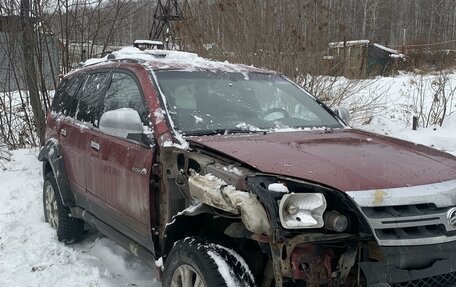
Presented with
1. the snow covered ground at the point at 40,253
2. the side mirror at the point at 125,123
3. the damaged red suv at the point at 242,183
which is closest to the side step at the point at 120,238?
the damaged red suv at the point at 242,183

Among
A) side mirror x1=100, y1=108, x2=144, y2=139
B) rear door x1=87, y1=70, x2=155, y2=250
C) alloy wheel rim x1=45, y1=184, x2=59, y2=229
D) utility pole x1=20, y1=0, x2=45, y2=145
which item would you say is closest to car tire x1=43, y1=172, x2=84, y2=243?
alloy wheel rim x1=45, y1=184, x2=59, y2=229

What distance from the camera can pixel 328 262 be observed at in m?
2.51

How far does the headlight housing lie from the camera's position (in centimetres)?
242

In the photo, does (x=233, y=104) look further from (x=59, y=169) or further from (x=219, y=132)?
(x=59, y=169)

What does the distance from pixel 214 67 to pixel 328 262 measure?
233cm

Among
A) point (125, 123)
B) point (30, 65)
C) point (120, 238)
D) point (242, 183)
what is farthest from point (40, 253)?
point (30, 65)

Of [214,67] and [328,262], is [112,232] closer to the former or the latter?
[214,67]

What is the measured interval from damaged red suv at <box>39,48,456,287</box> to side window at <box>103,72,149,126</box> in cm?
2

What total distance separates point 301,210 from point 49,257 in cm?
322

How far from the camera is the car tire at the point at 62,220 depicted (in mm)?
5180

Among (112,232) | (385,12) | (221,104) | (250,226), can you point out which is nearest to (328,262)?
(250,226)

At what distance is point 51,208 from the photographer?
5.52m

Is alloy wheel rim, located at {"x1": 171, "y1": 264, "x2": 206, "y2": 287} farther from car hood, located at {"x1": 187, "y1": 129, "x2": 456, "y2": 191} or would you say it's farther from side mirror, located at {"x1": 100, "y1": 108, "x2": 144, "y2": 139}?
side mirror, located at {"x1": 100, "y1": 108, "x2": 144, "y2": 139}

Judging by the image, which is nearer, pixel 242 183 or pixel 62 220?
pixel 242 183
